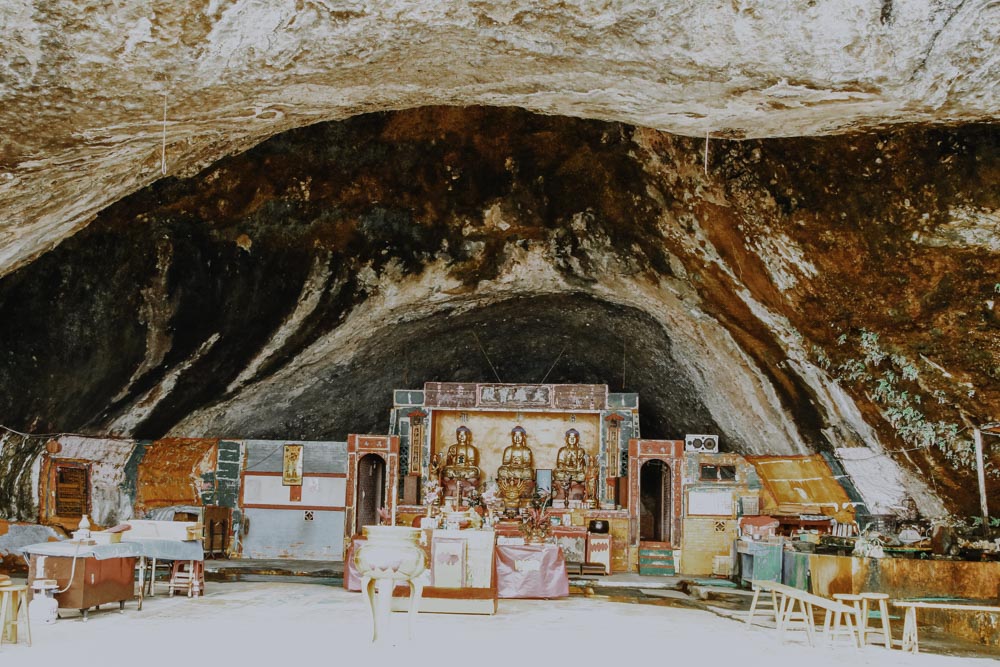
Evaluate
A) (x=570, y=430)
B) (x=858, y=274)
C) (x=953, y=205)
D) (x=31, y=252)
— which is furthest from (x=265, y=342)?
(x=953, y=205)

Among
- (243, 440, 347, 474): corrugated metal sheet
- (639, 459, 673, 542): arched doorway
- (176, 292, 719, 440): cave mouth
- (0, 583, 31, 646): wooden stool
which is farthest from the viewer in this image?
(639, 459, 673, 542): arched doorway

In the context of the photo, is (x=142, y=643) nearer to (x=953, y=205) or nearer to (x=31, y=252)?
(x=31, y=252)

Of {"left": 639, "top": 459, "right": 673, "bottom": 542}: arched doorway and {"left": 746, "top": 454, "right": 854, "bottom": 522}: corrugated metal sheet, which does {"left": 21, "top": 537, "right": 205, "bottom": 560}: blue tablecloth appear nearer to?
{"left": 746, "top": 454, "right": 854, "bottom": 522}: corrugated metal sheet

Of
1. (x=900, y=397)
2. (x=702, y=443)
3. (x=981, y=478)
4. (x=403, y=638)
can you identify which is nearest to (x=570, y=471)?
(x=702, y=443)

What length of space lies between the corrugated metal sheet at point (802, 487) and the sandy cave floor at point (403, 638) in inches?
189

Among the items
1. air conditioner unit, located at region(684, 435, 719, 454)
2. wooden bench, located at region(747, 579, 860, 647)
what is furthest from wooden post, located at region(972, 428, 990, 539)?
air conditioner unit, located at region(684, 435, 719, 454)

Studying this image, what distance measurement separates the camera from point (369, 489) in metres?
15.5

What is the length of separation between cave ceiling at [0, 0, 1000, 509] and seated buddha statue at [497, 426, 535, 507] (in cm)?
168

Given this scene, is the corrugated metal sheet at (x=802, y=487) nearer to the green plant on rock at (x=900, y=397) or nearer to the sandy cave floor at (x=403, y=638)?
the green plant on rock at (x=900, y=397)

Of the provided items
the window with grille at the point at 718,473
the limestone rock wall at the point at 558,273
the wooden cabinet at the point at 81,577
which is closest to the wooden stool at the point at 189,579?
the wooden cabinet at the point at 81,577

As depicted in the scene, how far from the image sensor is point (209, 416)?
1491cm

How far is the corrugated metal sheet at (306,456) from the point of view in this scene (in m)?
15.6

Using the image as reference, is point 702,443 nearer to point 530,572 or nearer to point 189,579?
point 530,572

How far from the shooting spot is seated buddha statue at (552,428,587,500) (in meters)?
15.6
